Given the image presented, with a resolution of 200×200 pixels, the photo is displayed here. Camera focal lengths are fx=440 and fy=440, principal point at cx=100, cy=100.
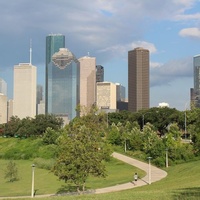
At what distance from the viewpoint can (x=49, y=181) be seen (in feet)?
156

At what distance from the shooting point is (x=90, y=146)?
113ft

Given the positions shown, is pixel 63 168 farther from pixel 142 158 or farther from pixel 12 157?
pixel 12 157

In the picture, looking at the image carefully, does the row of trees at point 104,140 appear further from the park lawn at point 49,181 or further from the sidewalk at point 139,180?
the park lawn at point 49,181

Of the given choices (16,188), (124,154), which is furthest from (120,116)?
(16,188)

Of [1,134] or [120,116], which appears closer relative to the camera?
[120,116]

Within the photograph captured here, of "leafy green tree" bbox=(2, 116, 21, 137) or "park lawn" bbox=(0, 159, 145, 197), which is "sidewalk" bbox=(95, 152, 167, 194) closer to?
"park lawn" bbox=(0, 159, 145, 197)

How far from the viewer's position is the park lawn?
40.8 metres

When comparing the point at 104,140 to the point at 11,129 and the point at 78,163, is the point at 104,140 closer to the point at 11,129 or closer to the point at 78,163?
the point at 78,163

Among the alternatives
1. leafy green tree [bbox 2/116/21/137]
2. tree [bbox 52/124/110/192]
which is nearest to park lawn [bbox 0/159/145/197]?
tree [bbox 52/124/110/192]

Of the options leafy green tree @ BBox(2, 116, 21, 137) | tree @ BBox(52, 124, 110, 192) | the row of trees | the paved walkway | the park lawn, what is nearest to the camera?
tree @ BBox(52, 124, 110, 192)

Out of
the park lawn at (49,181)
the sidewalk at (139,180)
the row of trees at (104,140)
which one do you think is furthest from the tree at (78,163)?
the park lawn at (49,181)

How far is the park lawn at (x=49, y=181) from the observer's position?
40781 mm

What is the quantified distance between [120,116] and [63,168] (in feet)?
303

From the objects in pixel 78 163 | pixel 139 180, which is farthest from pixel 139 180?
pixel 78 163
